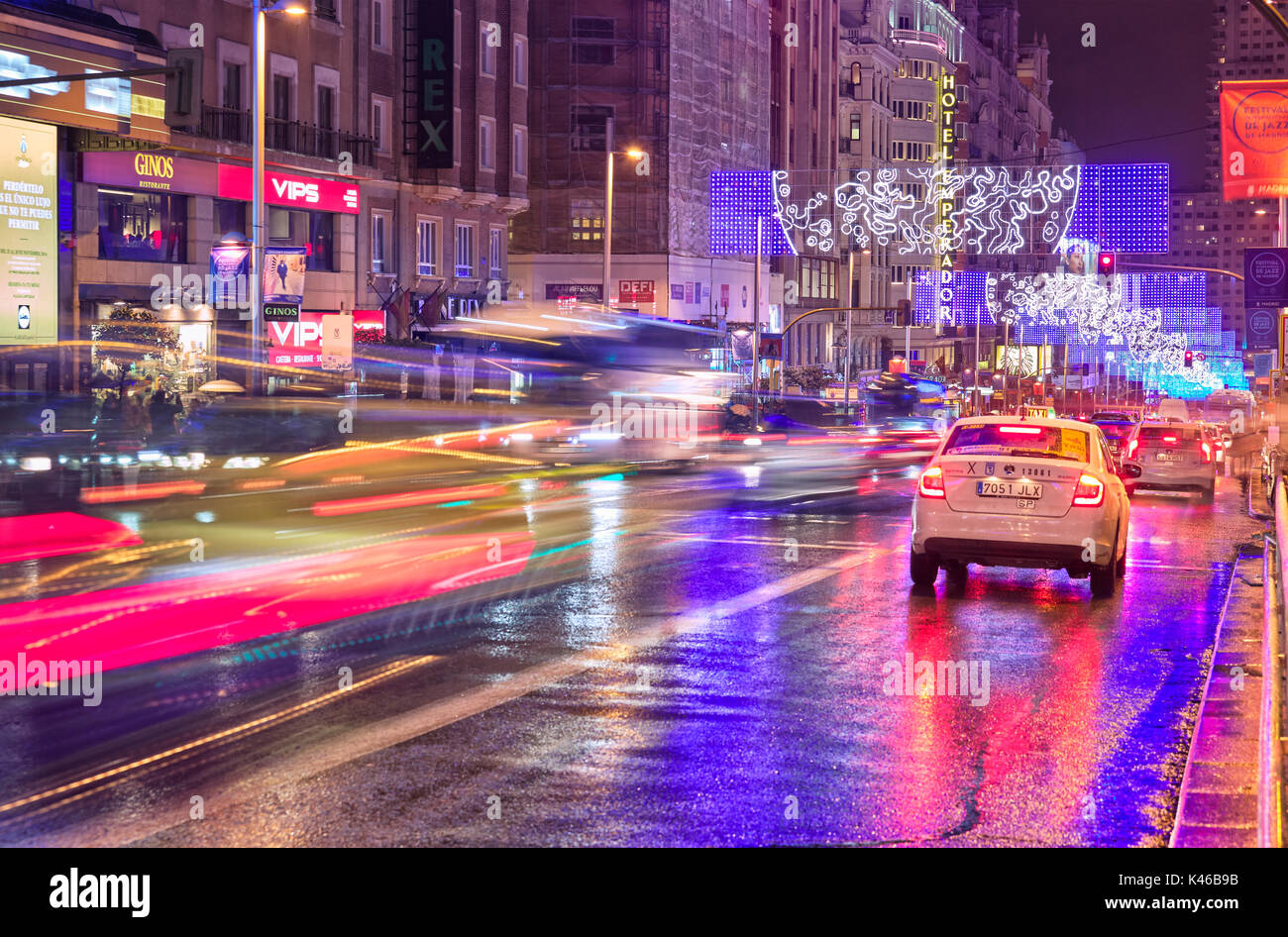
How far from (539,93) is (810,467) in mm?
41524

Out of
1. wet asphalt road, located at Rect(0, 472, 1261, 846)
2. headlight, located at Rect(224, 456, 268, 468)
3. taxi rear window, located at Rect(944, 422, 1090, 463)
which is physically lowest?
wet asphalt road, located at Rect(0, 472, 1261, 846)

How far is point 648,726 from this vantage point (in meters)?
8.48

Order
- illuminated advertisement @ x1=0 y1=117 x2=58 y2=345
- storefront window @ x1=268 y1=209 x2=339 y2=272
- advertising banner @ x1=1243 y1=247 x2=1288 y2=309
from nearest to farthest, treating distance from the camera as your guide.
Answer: advertising banner @ x1=1243 y1=247 x2=1288 y2=309
illuminated advertisement @ x1=0 y1=117 x2=58 y2=345
storefront window @ x1=268 y1=209 x2=339 y2=272

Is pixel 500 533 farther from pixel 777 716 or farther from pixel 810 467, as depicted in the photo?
pixel 810 467

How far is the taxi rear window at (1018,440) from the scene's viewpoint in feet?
46.6

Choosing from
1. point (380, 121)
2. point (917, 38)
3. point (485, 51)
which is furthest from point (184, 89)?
point (917, 38)

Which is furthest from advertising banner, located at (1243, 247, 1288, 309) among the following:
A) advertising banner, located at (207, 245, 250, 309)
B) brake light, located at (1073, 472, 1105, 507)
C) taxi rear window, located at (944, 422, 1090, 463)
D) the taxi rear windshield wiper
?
advertising banner, located at (207, 245, 250, 309)

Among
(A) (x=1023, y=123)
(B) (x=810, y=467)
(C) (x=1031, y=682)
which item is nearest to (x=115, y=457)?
(B) (x=810, y=467)

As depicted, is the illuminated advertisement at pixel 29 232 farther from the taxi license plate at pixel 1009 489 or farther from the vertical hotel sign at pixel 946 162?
the vertical hotel sign at pixel 946 162

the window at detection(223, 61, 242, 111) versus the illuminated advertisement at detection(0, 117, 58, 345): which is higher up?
the window at detection(223, 61, 242, 111)

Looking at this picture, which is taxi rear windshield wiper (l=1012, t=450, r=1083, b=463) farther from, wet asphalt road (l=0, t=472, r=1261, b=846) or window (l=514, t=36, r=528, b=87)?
window (l=514, t=36, r=528, b=87)

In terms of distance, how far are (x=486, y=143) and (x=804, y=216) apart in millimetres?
24945

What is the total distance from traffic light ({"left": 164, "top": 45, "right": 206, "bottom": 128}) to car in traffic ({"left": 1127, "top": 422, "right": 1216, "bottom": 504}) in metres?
17.0

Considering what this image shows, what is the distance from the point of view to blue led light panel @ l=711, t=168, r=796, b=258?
224ft
